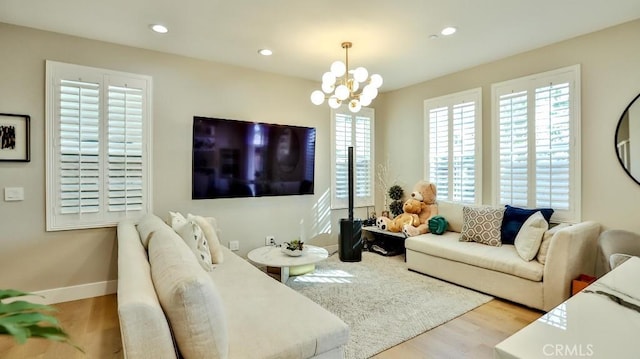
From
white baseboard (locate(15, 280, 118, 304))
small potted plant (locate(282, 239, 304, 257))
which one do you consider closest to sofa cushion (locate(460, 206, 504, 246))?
small potted plant (locate(282, 239, 304, 257))

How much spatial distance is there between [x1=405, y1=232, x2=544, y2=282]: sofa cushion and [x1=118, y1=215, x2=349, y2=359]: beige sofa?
6.95 ft

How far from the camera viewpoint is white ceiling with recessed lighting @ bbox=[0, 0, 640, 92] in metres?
2.72

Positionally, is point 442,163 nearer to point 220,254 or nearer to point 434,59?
point 434,59

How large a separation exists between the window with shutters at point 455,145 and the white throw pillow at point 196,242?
3.40 m

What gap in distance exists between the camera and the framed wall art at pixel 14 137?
298 centimetres

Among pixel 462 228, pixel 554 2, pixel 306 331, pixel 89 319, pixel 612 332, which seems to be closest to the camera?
pixel 612 332

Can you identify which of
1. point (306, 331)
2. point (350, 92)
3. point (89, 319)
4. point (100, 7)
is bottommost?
point (89, 319)

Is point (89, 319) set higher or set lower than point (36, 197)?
lower

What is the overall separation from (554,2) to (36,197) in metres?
4.90

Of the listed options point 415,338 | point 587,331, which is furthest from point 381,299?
point 587,331

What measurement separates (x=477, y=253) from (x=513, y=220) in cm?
63

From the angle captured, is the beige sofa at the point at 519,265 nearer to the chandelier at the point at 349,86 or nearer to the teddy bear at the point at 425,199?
the teddy bear at the point at 425,199

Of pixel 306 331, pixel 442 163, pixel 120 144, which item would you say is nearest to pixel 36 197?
pixel 120 144

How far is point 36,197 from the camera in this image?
10.3 ft
